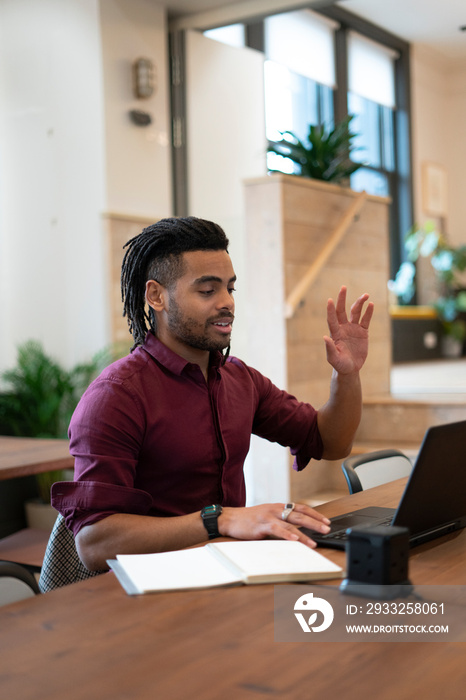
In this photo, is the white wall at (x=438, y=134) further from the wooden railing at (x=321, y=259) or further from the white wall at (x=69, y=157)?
the white wall at (x=69, y=157)

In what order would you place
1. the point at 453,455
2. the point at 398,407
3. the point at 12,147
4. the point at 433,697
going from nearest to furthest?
the point at 433,697 < the point at 453,455 < the point at 398,407 < the point at 12,147

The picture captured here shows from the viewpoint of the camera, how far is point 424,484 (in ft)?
4.04

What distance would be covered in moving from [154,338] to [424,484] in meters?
0.68

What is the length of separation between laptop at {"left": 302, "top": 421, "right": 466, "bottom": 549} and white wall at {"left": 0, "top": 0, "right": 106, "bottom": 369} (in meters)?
3.58

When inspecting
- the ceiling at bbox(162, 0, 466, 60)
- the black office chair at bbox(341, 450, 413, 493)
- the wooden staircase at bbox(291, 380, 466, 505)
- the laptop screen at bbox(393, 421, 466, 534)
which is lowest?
the wooden staircase at bbox(291, 380, 466, 505)

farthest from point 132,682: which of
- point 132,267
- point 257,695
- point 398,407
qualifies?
point 398,407

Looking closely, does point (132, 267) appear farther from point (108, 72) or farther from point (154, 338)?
point (108, 72)

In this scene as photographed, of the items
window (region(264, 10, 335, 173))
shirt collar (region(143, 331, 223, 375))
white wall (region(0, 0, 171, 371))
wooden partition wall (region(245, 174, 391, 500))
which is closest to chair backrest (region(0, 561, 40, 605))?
shirt collar (region(143, 331, 223, 375))

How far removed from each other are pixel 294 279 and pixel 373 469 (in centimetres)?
224

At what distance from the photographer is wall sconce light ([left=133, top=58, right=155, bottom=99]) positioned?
4.84 m

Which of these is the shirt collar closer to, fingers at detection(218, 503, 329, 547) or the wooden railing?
fingers at detection(218, 503, 329, 547)

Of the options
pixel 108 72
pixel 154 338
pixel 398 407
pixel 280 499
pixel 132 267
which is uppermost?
pixel 108 72

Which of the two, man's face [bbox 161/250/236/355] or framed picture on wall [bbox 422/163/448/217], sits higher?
framed picture on wall [bbox 422/163/448/217]

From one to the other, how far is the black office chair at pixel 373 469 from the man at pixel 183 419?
9cm
